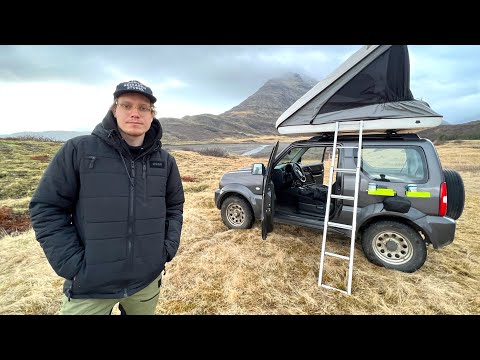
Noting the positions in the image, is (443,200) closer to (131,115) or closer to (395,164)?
(395,164)

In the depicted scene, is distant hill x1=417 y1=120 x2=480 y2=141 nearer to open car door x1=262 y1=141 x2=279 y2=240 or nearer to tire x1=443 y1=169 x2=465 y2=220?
tire x1=443 y1=169 x2=465 y2=220

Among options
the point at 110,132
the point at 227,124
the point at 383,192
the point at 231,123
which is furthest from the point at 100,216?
the point at 231,123

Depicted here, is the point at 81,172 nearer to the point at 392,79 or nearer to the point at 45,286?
the point at 45,286

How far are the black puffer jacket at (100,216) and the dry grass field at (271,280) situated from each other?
4.76 ft

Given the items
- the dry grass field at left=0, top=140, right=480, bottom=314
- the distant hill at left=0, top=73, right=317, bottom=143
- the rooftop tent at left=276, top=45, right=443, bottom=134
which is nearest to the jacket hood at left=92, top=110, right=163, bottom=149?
the dry grass field at left=0, top=140, right=480, bottom=314

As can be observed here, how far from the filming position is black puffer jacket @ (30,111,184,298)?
56.7 inches

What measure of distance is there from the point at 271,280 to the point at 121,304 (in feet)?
6.74

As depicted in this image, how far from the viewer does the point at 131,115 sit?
1622 millimetres

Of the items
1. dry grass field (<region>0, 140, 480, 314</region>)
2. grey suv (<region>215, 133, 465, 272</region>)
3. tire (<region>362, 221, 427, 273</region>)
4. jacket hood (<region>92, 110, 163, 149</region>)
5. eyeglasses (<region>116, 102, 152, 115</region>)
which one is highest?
eyeglasses (<region>116, 102, 152, 115</region>)

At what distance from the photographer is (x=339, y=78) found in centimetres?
316

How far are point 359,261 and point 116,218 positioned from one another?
364 centimetres

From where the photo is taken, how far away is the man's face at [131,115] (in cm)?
161
